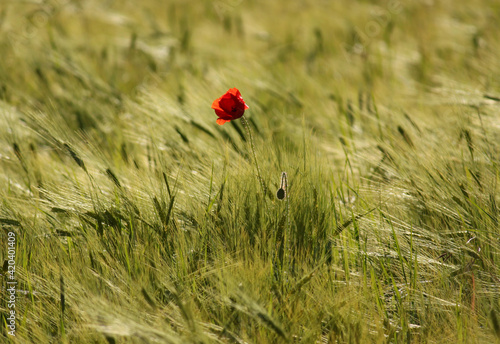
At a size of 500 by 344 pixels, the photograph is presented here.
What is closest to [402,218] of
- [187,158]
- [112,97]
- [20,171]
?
[187,158]

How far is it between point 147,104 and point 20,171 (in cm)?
52

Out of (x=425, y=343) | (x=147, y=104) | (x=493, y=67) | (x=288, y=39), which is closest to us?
(x=425, y=343)

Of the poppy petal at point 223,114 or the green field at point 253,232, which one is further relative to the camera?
the poppy petal at point 223,114

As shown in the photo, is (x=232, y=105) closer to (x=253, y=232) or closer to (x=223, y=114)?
(x=223, y=114)

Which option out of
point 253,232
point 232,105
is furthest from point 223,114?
point 253,232

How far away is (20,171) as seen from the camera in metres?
1.56

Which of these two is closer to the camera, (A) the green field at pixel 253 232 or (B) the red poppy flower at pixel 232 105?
(A) the green field at pixel 253 232

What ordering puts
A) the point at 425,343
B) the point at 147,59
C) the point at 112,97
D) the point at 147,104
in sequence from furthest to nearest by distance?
the point at 147,59, the point at 112,97, the point at 147,104, the point at 425,343

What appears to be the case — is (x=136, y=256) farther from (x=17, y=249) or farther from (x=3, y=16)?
(x=3, y=16)

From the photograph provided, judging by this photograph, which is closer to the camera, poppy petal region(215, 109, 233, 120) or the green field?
the green field

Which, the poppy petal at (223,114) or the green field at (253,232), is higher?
the poppy petal at (223,114)

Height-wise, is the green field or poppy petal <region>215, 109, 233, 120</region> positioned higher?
poppy petal <region>215, 109, 233, 120</region>

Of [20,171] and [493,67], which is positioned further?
[493,67]

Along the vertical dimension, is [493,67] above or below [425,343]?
above
